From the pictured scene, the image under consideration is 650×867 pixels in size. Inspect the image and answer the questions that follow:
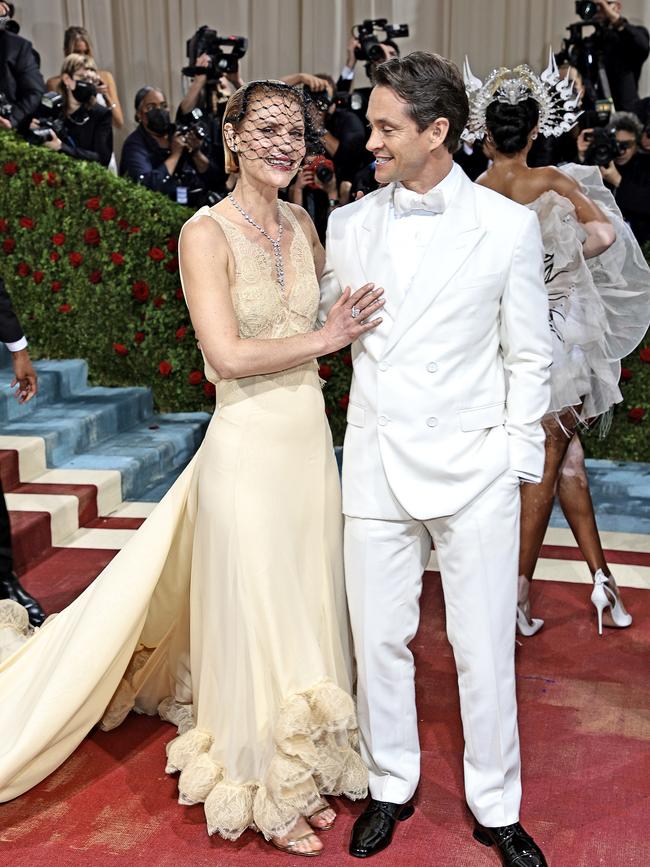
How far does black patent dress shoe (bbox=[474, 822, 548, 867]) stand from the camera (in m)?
2.71

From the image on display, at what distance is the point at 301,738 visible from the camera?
2.86 metres

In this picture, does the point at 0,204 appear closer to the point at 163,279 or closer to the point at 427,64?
the point at 163,279

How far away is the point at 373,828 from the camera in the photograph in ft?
9.32

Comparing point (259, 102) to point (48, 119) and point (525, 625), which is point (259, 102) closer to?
point (525, 625)

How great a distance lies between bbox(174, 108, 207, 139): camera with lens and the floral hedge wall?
0.60 meters

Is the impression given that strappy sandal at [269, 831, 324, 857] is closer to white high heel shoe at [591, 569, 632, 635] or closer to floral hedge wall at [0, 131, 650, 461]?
white high heel shoe at [591, 569, 632, 635]

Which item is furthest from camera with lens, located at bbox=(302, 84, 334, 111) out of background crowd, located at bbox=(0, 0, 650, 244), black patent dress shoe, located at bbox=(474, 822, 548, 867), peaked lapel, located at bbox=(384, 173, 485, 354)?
black patent dress shoe, located at bbox=(474, 822, 548, 867)

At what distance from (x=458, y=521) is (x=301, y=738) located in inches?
28.1

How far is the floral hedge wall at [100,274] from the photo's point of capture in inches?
253

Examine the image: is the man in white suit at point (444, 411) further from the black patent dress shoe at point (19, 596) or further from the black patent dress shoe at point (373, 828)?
the black patent dress shoe at point (19, 596)

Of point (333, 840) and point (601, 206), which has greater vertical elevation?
point (601, 206)

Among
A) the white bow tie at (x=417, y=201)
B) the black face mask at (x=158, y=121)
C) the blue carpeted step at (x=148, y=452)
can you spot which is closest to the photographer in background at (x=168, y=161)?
the black face mask at (x=158, y=121)

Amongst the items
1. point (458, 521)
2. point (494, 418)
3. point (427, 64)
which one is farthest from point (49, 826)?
point (427, 64)

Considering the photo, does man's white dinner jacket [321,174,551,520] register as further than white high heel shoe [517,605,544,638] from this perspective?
No
